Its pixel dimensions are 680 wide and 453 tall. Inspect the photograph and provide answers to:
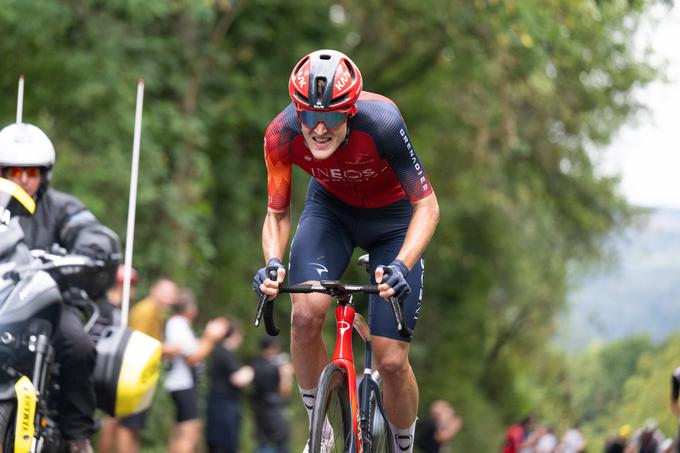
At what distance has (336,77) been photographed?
6.07 meters

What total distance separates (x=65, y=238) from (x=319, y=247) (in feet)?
6.22

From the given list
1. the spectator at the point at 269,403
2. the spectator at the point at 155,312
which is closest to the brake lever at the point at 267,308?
the spectator at the point at 155,312

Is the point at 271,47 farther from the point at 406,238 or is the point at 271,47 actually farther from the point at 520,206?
the point at 406,238

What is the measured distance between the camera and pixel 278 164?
21.6ft

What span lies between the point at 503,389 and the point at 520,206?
638 inches

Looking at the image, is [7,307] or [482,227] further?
Answer: [482,227]

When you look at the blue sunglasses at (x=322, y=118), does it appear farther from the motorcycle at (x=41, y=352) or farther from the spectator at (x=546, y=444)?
the spectator at (x=546, y=444)

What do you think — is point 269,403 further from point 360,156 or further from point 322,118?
point 322,118

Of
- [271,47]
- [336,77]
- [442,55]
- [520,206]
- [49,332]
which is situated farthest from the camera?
[520,206]

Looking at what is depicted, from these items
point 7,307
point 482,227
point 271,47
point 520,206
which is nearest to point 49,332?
point 7,307

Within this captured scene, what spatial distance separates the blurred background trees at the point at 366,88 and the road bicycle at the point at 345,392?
935 centimetres

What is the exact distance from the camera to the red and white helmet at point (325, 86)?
604 cm

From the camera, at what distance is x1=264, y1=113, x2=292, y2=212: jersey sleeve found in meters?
6.48

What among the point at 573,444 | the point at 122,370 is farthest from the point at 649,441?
the point at 122,370
